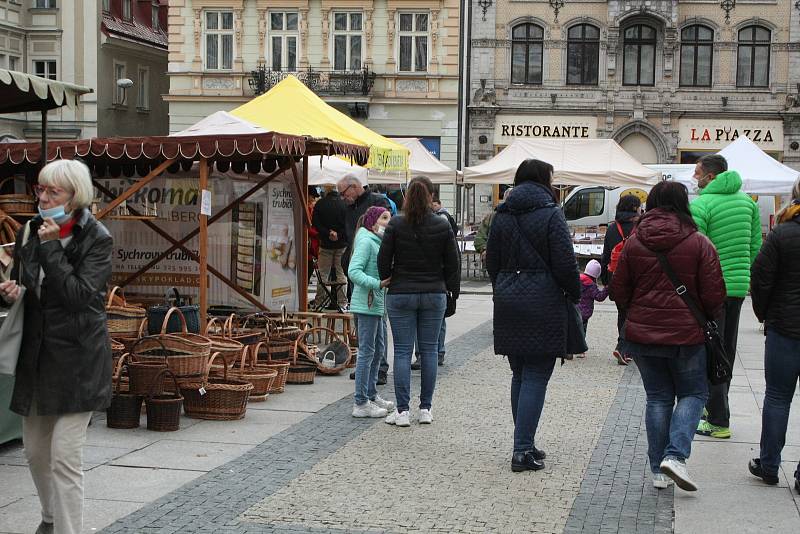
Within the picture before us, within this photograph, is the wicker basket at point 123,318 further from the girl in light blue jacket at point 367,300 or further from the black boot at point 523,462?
the black boot at point 523,462

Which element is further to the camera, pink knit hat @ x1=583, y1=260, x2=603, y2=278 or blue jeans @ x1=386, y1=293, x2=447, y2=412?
pink knit hat @ x1=583, y1=260, x2=603, y2=278

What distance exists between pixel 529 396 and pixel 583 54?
1233 inches

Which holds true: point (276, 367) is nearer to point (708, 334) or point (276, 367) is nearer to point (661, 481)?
point (661, 481)

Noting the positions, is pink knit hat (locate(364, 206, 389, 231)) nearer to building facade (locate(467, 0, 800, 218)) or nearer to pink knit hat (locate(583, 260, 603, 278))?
pink knit hat (locate(583, 260, 603, 278))

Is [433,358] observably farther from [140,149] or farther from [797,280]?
[140,149]

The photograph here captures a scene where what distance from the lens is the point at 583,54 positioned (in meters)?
Result: 36.8

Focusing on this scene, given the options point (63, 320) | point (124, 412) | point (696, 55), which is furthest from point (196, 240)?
point (696, 55)

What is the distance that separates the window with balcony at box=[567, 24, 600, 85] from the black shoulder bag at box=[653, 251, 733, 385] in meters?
31.3

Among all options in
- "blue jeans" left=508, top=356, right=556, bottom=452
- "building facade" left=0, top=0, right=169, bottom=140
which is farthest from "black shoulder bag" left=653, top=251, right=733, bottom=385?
"building facade" left=0, top=0, right=169, bottom=140

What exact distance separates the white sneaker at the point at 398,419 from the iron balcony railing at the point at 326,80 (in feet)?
94.0

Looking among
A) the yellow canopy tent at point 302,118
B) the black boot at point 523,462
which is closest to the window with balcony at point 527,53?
the yellow canopy tent at point 302,118

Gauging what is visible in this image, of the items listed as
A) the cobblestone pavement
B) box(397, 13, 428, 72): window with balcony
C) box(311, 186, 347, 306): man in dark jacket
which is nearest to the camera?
the cobblestone pavement

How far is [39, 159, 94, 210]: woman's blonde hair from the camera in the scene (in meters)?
4.75

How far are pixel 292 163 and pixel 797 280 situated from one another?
6.82 m
